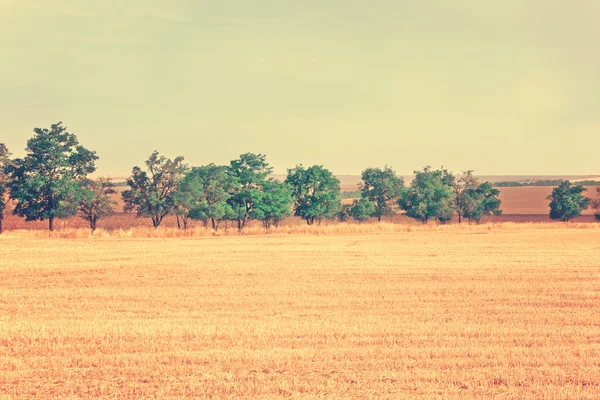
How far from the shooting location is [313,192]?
63.3 m

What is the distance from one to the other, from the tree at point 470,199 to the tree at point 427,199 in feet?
5.98

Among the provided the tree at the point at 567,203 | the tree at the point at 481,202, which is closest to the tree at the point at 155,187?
the tree at the point at 481,202

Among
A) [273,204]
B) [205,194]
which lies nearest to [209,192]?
[205,194]

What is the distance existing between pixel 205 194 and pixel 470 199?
3204 cm

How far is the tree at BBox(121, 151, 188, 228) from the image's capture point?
183 ft

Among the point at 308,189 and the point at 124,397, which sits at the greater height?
the point at 308,189

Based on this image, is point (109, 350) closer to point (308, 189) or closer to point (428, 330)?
point (428, 330)

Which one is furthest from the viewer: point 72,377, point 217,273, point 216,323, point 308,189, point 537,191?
point 537,191

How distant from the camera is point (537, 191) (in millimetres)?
154125

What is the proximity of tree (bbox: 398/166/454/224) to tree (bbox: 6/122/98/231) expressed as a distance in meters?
34.0

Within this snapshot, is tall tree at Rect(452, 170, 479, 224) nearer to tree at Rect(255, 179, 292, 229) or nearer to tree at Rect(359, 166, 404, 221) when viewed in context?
tree at Rect(359, 166, 404, 221)

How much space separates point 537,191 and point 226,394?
156 metres

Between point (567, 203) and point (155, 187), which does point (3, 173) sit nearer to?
point (155, 187)

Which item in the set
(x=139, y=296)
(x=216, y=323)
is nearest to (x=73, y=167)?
(x=139, y=296)
